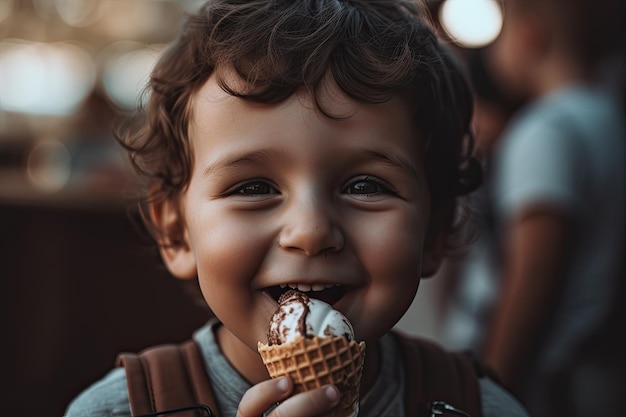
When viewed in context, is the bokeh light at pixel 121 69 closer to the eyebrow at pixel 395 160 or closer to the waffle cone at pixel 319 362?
the eyebrow at pixel 395 160

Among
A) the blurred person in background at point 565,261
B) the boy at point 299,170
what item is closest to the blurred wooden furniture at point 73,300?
the blurred person in background at point 565,261

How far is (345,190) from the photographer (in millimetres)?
1252

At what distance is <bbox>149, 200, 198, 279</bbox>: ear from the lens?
1.48m

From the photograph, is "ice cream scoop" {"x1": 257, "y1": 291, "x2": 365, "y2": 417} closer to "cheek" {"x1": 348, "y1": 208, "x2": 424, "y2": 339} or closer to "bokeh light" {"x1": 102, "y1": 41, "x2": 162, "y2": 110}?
"cheek" {"x1": 348, "y1": 208, "x2": 424, "y2": 339}

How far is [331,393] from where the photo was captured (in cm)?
110

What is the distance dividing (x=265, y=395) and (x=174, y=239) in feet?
1.58

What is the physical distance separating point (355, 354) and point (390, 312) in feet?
0.41

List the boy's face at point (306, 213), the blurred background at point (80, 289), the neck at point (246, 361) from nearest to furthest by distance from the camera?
the boy's face at point (306, 213)
the neck at point (246, 361)
the blurred background at point (80, 289)

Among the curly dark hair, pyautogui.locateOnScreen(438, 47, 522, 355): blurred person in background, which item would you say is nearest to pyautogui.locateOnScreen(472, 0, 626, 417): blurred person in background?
pyautogui.locateOnScreen(438, 47, 522, 355): blurred person in background

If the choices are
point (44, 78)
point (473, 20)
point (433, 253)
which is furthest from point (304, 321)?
point (44, 78)

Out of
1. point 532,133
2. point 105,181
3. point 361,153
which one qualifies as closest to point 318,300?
point 361,153

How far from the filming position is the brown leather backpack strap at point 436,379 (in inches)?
57.0

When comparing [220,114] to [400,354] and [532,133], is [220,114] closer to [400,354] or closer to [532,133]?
[400,354]

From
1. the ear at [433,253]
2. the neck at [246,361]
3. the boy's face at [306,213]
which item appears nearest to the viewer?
the boy's face at [306,213]
